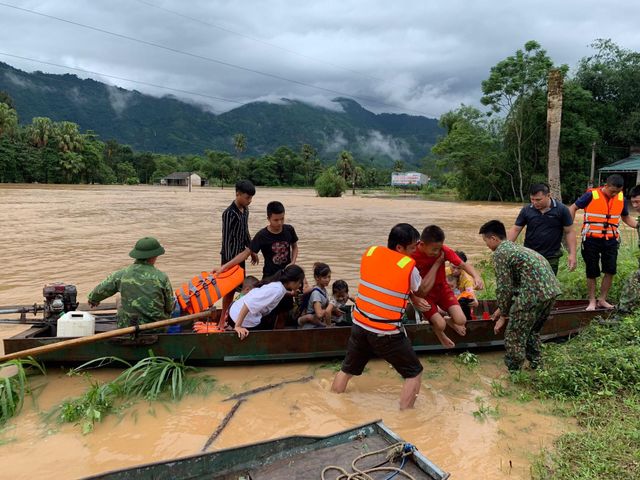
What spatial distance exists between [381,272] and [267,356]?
199 centimetres

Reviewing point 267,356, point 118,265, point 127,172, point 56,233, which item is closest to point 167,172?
point 127,172

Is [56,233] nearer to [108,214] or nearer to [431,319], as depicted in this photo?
[108,214]

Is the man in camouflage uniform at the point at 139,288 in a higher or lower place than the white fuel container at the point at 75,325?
higher

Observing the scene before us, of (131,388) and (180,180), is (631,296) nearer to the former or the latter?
(131,388)

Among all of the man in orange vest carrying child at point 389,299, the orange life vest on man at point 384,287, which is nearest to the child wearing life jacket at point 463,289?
the man in orange vest carrying child at point 389,299

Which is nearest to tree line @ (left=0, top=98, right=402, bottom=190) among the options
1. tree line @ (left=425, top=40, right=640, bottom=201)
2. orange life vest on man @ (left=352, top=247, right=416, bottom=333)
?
tree line @ (left=425, top=40, right=640, bottom=201)

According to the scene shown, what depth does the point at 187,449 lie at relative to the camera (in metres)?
3.64

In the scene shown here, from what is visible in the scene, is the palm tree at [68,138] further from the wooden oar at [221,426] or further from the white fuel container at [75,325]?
the wooden oar at [221,426]

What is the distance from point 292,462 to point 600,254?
17.0 ft

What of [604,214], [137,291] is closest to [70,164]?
[137,291]

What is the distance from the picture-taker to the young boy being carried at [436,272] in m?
4.17

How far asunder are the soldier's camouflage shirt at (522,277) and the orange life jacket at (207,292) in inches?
116

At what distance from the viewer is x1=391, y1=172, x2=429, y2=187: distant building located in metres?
73.8

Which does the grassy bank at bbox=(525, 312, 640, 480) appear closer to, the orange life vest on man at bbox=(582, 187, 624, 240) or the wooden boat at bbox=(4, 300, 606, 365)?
the wooden boat at bbox=(4, 300, 606, 365)
